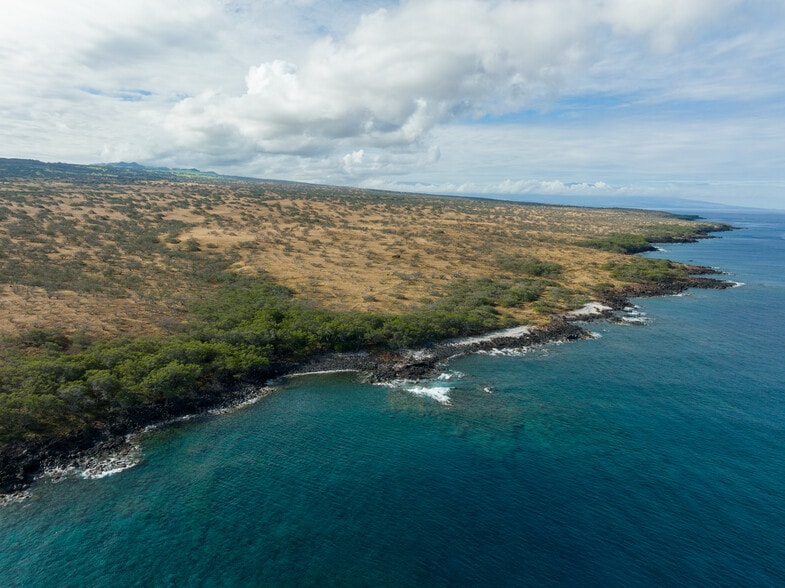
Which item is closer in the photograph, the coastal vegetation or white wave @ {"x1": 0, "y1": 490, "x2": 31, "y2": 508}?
white wave @ {"x1": 0, "y1": 490, "x2": 31, "y2": 508}

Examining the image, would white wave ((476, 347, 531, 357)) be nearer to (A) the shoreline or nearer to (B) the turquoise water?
(A) the shoreline

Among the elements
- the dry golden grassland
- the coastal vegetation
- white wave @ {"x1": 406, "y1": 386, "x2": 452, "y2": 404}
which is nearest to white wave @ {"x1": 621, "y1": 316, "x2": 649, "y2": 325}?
the coastal vegetation

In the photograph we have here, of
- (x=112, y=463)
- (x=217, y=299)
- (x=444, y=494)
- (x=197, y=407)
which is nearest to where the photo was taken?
(x=444, y=494)

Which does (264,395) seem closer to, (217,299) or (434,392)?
(434,392)

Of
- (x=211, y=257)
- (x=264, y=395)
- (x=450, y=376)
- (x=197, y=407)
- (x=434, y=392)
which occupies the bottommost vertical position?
(x=264, y=395)

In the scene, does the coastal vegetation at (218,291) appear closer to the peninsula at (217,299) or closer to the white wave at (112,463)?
the peninsula at (217,299)

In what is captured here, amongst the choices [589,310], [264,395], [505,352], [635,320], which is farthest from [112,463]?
[635,320]

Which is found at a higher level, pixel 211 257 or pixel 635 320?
pixel 211 257
